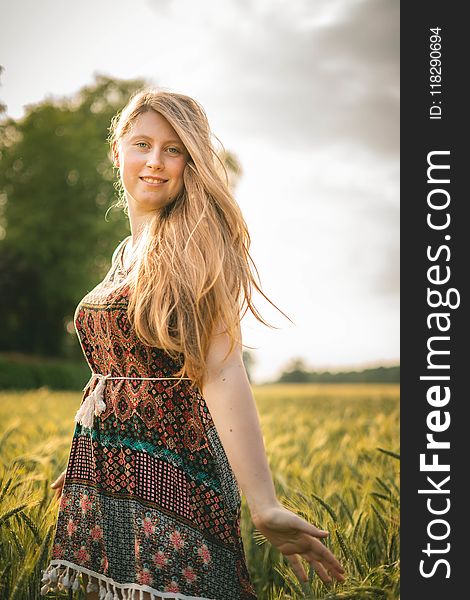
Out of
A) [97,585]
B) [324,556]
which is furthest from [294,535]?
[97,585]

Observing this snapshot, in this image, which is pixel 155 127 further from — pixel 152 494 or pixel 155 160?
pixel 152 494

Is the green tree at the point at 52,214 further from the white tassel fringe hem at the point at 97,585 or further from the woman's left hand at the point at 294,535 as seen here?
the woman's left hand at the point at 294,535

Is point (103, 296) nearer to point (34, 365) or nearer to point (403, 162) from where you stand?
point (403, 162)

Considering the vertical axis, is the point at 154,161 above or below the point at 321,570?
above

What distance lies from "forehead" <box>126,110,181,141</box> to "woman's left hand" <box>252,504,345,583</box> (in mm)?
841

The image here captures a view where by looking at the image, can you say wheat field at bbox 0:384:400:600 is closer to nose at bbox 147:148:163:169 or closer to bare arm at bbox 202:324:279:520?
bare arm at bbox 202:324:279:520

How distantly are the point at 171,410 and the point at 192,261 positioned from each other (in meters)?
0.32

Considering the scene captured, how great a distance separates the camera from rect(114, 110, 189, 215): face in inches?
57.6

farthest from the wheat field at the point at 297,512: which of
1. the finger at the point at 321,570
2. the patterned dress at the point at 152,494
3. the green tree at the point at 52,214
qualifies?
the green tree at the point at 52,214

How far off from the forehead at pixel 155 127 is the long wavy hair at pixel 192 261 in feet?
0.06

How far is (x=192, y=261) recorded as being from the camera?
1325 mm

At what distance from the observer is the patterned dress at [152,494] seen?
1338 mm

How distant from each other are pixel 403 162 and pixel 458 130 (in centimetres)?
15

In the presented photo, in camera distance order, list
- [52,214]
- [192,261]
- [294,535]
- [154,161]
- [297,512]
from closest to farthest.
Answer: [294,535] → [192,261] → [154,161] → [297,512] → [52,214]
